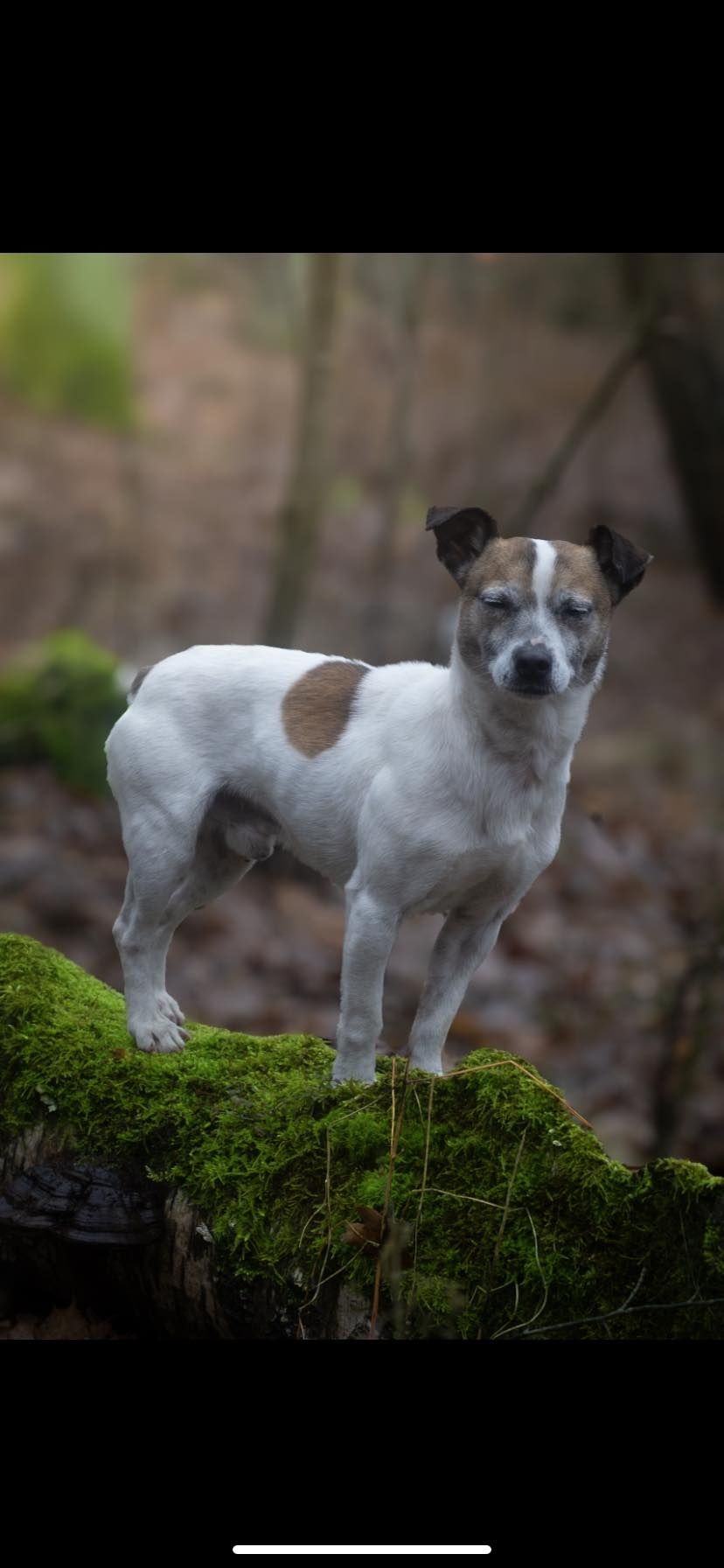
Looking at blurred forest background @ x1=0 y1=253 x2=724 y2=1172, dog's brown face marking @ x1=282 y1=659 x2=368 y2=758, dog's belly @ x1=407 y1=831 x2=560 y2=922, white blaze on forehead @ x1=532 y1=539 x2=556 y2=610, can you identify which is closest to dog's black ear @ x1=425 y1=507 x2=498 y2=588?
white blaze on forehead @ x1=532 y1=539 x2=556 y2=610

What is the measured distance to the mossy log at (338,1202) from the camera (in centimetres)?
379

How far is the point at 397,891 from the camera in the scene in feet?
14.0

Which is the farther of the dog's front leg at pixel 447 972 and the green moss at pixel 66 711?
the green moss at pixel 66 711

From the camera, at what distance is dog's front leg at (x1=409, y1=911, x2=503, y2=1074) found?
4.65 metres

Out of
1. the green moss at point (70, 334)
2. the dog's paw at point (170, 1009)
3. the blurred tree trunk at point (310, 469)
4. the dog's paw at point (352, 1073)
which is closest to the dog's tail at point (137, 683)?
the dog's paw at point (170, 1009)

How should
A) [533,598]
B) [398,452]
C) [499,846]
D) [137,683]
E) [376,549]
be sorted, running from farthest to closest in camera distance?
[376,549], [398,452], [137,683], [499,846], [533,598]

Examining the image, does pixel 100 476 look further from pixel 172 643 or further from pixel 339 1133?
pixel 339 1133

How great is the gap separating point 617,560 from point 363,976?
148 cm

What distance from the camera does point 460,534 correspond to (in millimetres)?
4172

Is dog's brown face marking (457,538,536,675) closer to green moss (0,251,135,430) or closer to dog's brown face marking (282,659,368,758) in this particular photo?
dog's brown face marking (282,659,368,758)

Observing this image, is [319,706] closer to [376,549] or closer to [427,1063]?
[427,1063]

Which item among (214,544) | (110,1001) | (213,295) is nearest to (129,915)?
(110,1001)

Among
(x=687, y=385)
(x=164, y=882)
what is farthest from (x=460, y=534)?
(x=687, y=385)

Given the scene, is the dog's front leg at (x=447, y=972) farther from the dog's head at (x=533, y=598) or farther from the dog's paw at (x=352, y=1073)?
the dog's head at (x=533, y=598)
